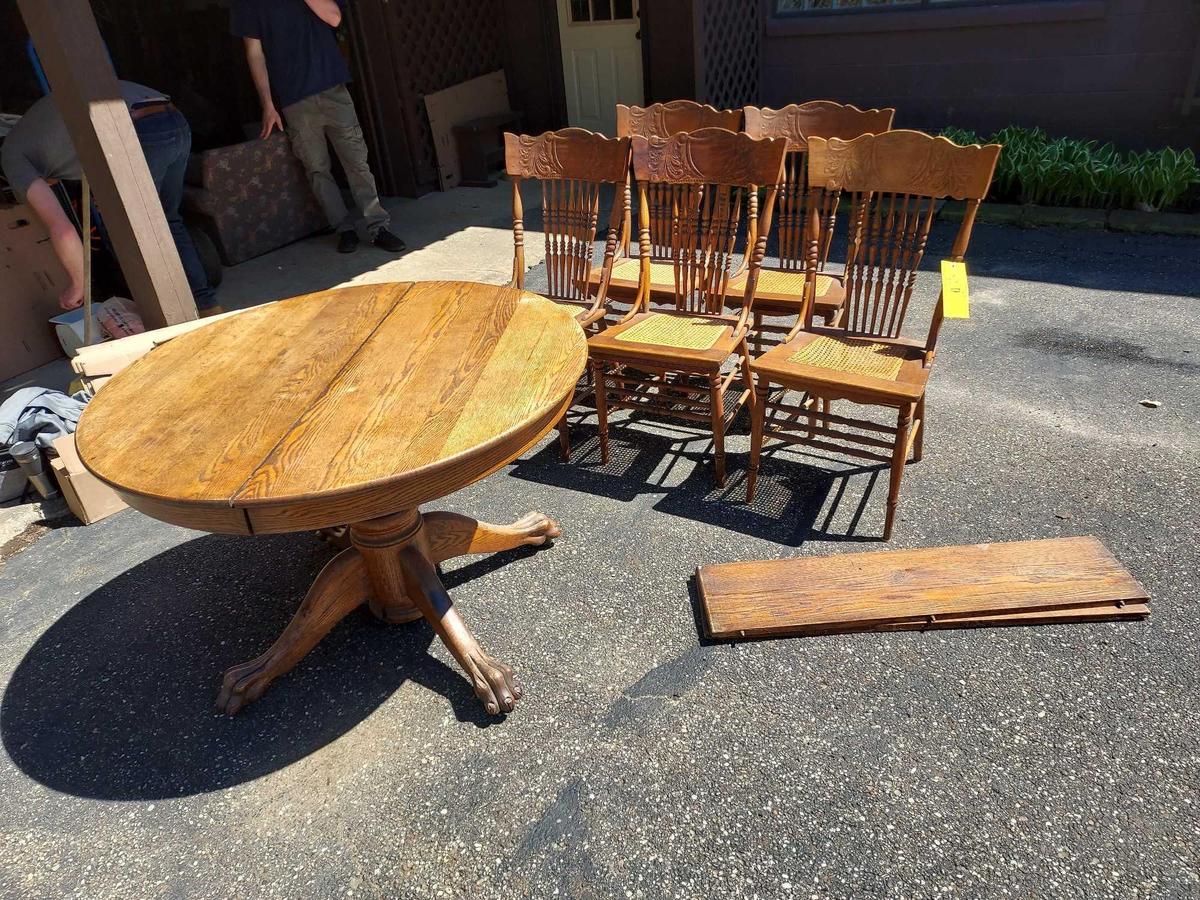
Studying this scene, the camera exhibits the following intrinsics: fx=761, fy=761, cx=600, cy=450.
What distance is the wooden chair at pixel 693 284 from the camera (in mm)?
2564

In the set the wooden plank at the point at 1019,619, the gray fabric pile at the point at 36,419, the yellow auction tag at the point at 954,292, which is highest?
the yellow auction tag at the point at 954,292

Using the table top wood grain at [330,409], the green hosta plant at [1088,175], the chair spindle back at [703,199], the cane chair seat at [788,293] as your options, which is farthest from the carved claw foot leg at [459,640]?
the green hosta plant at [1088,175]

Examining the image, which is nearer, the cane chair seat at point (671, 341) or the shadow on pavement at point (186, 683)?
the shadow on pavement at point (186, 683)

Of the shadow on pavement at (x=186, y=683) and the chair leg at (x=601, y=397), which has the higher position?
the chair leg at (x=601, y=397)

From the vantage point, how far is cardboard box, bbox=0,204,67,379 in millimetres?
3668

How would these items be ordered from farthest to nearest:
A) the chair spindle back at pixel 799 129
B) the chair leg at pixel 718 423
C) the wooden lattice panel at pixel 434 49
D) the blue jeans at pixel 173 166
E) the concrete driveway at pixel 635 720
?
the wooden lattice panel at pixel 434 49 → the blue jeans at pixel 173 166 → the chair spindle back at pixel 799 129 → the chair leg at pixel 718 423 → the concrete driveway at pixel 635 720

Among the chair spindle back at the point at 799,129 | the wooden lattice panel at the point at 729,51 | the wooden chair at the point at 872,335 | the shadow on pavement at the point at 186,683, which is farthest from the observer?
the wooden lattice panel at the point at 729,51

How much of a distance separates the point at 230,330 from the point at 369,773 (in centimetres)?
128

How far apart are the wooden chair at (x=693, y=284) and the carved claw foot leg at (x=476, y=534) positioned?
0.54 m

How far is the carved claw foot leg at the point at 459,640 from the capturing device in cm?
187

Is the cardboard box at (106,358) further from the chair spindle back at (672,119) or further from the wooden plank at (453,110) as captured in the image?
the wooden plank at (453,110)

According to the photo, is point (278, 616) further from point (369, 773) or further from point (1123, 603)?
point (1123, 603)

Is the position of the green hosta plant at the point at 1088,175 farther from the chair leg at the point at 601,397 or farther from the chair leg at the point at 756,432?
the chair leg at the point at 601,397

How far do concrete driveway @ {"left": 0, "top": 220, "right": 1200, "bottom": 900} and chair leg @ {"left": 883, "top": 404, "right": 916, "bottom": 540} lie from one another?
8 centimetres
